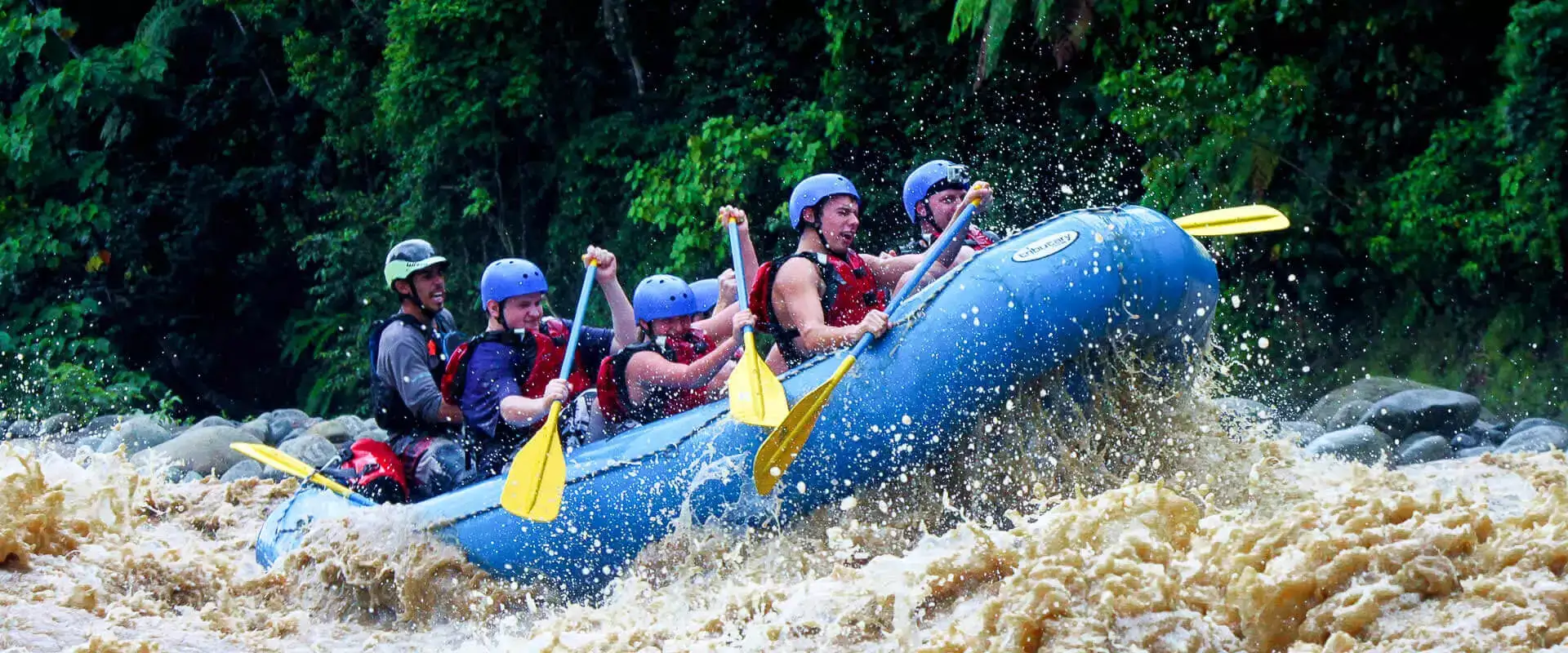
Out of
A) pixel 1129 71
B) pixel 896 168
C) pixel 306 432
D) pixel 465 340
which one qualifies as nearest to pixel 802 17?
pixel 896 168

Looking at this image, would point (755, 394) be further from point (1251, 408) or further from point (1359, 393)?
point (1359, 393)

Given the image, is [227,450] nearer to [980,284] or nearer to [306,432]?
[306,432]

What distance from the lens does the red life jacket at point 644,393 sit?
6.04m

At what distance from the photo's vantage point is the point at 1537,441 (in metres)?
8.05

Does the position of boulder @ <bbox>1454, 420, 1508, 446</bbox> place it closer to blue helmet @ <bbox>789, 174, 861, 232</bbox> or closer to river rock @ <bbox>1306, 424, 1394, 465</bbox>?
→ river rock @ <bbox>1306, 424, 1394, 465</bbox>

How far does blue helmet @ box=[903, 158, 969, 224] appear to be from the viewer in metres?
6.60

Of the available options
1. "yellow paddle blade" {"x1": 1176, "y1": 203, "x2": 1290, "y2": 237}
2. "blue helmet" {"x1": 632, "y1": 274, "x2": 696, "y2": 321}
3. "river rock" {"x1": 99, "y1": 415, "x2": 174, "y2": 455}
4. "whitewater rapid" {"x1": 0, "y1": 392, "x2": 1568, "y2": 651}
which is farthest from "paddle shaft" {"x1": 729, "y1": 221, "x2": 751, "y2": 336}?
"river rock" {"x1": 99, "y1": 415, "x2": 174, "y2": 455}

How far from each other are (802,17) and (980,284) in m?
8.08

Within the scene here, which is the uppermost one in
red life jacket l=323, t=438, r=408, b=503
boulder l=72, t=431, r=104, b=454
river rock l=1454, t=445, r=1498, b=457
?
red life jacket l=323, t=438, r=408, b=503

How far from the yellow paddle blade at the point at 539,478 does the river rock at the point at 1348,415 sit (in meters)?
5.05

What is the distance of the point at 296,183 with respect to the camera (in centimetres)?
1667

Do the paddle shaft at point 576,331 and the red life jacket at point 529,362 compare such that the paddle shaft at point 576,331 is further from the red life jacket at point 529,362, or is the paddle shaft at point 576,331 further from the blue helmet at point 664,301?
the blue helmet at point 664,301

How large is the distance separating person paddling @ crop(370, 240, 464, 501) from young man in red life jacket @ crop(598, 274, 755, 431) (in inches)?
28.6

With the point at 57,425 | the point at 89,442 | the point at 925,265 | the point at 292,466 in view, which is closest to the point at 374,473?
the point at 292,466
